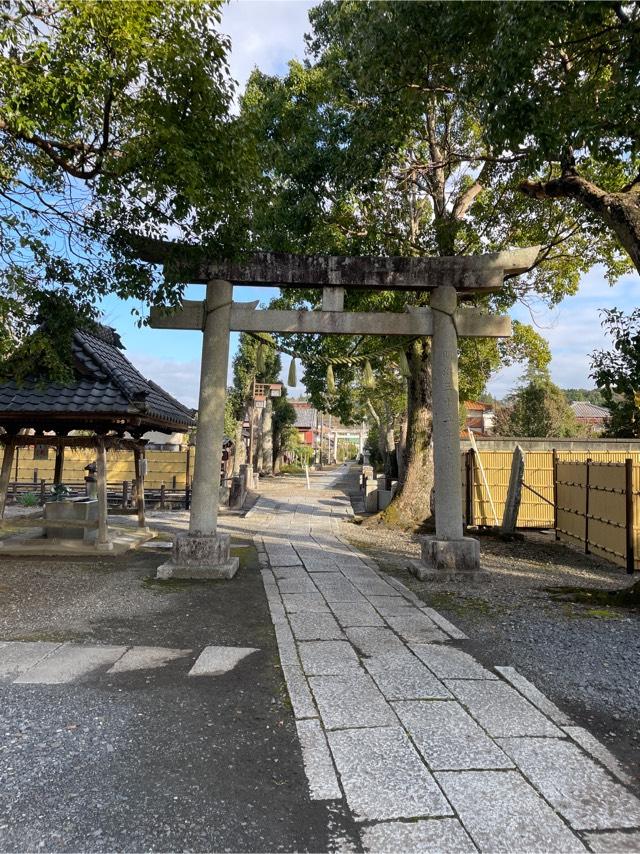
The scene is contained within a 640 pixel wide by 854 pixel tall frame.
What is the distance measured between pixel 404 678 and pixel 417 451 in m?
9.04

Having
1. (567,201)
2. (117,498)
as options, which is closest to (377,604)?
(567,201)

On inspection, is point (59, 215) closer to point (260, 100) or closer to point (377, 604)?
point (377, 604)

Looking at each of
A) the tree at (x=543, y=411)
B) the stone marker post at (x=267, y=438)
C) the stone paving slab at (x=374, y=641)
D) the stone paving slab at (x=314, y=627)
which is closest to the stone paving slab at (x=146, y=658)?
the stone paving slab at (x=314, y=627)

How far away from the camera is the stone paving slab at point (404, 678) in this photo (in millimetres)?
3443

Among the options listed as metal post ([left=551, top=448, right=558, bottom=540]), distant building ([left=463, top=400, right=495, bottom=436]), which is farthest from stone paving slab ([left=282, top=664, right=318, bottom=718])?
distant building ([left=463, top=400, right=495, bottom=436])

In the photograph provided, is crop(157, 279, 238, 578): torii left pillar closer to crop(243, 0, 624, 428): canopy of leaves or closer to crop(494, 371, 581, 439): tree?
crop(243, 0, 624, 428): canopy of leaves

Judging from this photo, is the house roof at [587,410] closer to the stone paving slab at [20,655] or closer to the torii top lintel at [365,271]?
the torii top lintel at [365,271]

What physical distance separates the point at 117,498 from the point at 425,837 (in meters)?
16.9

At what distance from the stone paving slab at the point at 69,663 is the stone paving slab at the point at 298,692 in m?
1.34

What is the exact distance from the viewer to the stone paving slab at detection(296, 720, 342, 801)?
241cm

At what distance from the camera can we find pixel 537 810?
227cm

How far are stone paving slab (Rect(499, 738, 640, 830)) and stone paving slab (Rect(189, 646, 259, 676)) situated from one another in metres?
1.96

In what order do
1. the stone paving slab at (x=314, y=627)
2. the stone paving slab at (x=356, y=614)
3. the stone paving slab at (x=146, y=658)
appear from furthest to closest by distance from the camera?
the stone paving slab at (x=356, y=614), the stone paving slab at (x=314, y=627), the stone paving slab at (x=146, y=658)

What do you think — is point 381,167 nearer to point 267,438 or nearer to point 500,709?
point 500,709
